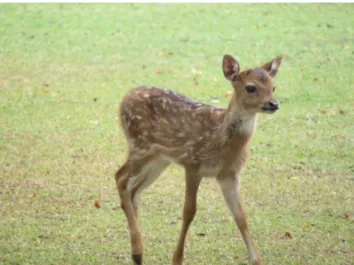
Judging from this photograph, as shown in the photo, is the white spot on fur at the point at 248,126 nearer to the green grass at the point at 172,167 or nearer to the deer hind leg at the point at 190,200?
the deer hind leg at the point at 190,200

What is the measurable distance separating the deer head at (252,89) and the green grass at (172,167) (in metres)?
1.28

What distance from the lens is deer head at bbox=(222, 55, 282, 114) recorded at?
292 inches

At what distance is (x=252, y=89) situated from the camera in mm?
7516

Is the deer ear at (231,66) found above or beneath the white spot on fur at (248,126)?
above

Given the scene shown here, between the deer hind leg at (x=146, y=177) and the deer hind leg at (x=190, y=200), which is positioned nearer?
the deer hind leg at (x=190, y=200)

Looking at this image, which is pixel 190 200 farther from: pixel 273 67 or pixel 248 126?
pixel 273 67

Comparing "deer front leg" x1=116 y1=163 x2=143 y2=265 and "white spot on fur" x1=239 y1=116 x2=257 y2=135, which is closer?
"white spot on fur" x1=239 y1=116 x2=257 y2=135

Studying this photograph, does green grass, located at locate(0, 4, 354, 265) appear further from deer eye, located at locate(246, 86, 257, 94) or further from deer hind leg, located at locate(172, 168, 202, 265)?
deer eye, located at locate(246, 86, 257, 94)

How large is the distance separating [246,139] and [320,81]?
6943mm

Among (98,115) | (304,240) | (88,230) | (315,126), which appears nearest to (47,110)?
(98,115)

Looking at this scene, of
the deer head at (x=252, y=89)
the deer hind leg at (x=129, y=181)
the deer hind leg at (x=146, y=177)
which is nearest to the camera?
the deer head at (x=252, y=89)

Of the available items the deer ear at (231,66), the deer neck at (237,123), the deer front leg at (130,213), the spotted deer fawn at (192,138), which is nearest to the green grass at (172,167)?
the deer front leg at (130,213)

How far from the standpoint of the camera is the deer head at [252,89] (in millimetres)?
7426

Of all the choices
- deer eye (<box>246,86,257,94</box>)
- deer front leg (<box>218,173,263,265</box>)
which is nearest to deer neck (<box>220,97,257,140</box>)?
deer eye (<box>246,86,257,94</box>)
